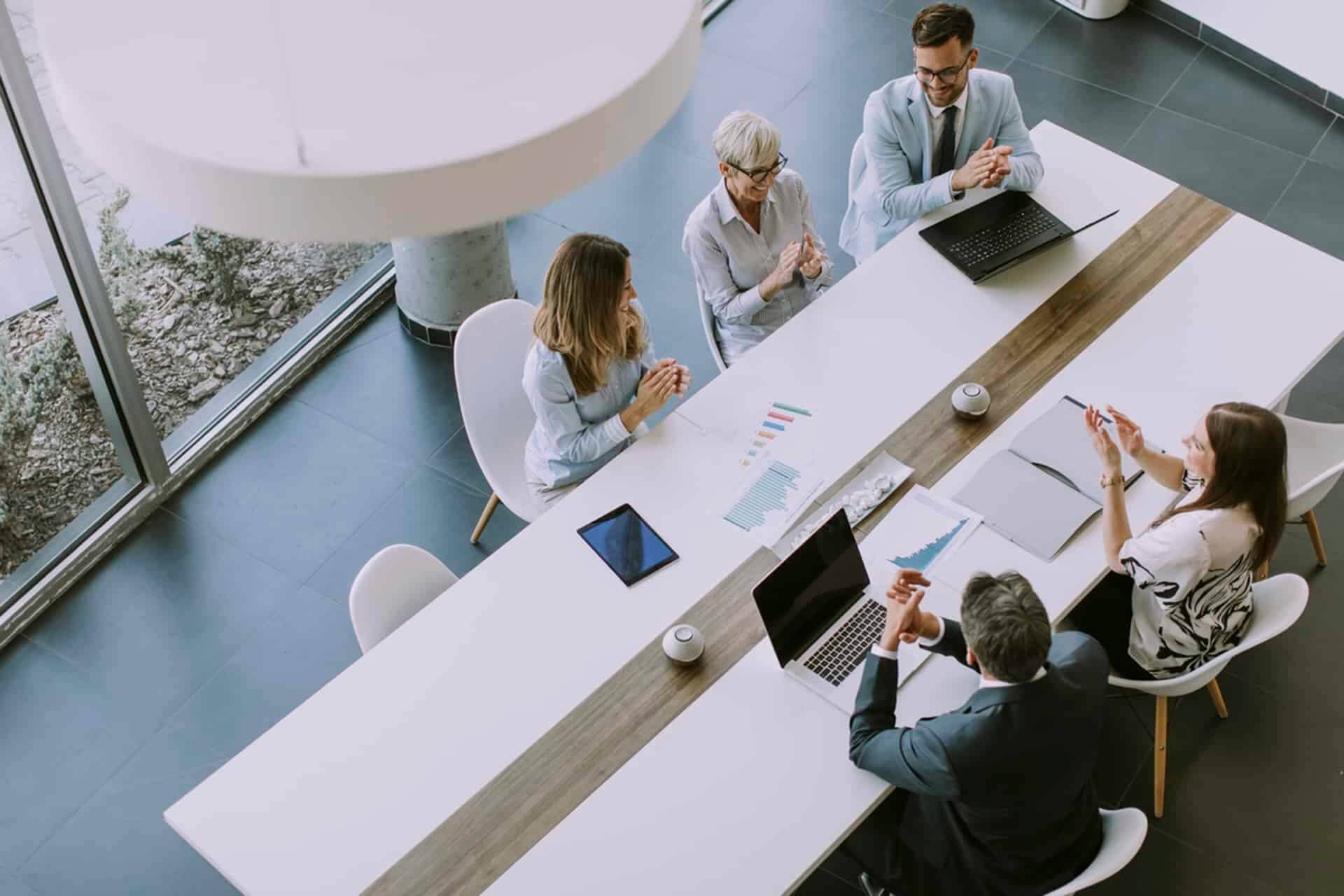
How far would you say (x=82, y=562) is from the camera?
14.3ft

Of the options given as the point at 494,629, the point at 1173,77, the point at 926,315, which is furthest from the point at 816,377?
the point at 1173,77

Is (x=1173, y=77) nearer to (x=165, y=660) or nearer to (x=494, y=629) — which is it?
(x=494, y=629)

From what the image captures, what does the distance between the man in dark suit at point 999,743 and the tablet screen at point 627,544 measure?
63cm

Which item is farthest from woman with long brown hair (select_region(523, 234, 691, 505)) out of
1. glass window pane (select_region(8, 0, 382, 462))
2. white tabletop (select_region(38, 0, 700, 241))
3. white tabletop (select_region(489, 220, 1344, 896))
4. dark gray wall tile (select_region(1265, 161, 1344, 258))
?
dark gray wall tile (select_region(1265, 161, 1344, 258))

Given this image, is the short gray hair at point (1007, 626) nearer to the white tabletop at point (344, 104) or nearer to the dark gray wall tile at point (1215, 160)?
the white tabletop at point (344, 104)

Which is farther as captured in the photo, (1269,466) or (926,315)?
(926,315)

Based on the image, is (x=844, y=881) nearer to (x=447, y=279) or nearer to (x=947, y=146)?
(x=947, y=146)

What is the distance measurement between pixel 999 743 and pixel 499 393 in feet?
6.29

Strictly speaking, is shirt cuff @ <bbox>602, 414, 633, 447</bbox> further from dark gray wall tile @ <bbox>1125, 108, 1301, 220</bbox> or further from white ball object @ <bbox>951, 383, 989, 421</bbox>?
dark gray wall tile @ <bbox>1125, 108, 1301, 220</bbox>

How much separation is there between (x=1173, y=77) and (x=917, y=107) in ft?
8.38

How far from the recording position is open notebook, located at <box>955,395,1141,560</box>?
3.42 metres

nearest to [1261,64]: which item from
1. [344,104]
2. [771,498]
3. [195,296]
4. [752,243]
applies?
[752,243]

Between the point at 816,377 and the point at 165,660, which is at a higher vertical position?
the point at 816,377

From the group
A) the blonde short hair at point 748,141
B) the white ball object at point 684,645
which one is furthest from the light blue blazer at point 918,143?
the white ball object at point 684,645
